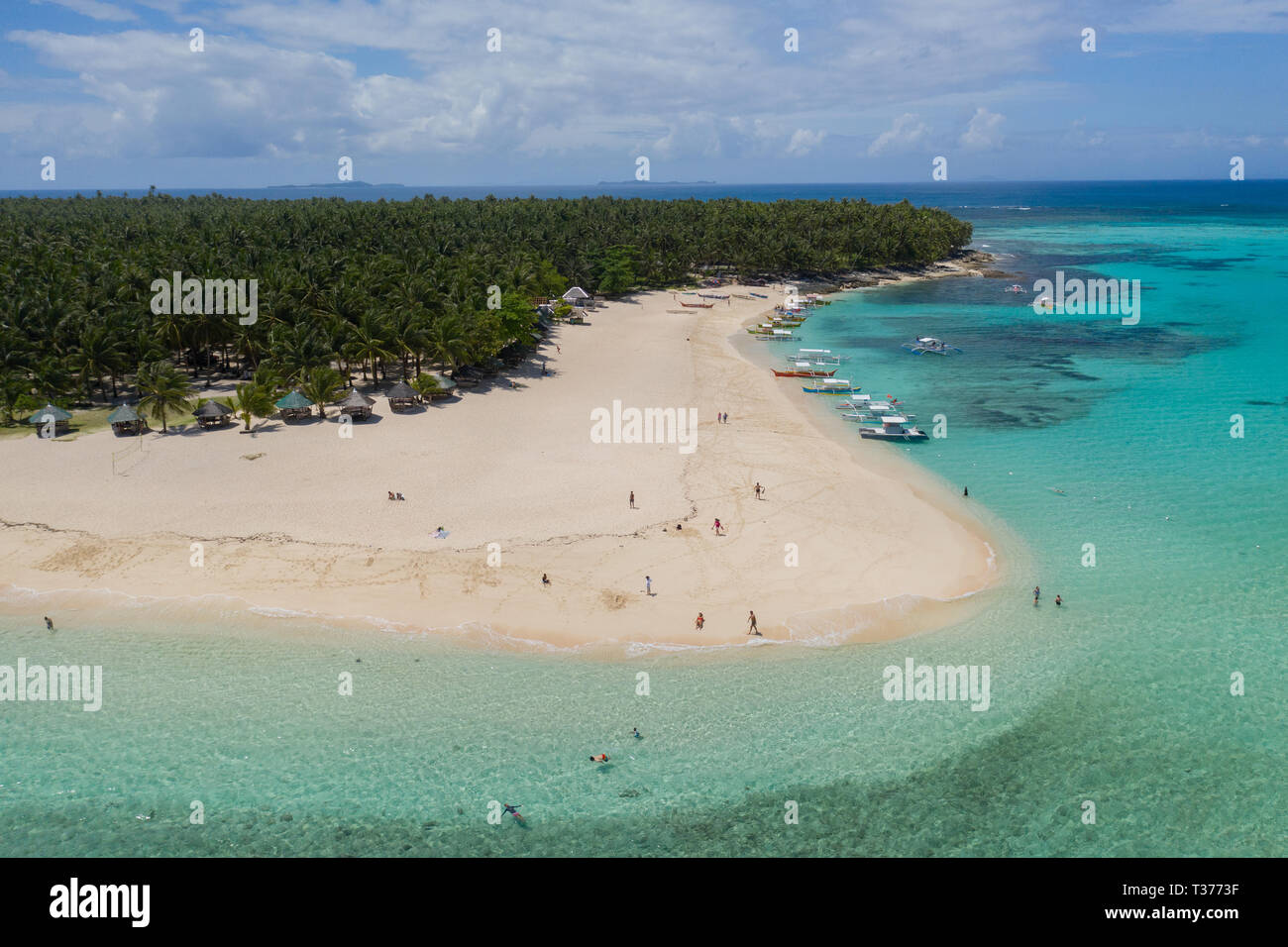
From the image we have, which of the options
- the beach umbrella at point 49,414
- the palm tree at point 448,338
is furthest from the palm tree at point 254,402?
the palm tree at point 448,338

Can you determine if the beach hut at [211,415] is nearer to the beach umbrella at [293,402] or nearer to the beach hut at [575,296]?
the beach umbrella at [293,402]

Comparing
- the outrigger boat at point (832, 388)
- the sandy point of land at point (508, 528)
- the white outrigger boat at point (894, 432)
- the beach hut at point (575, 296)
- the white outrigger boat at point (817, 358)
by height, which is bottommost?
the sandy point of land at point (508, 528)

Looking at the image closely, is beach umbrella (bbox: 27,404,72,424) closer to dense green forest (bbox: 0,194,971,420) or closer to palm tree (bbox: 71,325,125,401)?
dense green forest (bbox: 0,194,971,420)

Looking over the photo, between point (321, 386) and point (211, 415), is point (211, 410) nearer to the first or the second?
point (211, 415)

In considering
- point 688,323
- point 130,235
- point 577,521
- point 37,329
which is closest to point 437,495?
point 577,521

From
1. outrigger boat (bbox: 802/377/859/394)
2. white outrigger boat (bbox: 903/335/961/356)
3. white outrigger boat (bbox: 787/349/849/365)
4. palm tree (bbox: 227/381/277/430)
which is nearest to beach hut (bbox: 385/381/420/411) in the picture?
palm tree (bbox: 227/381/277/430)
